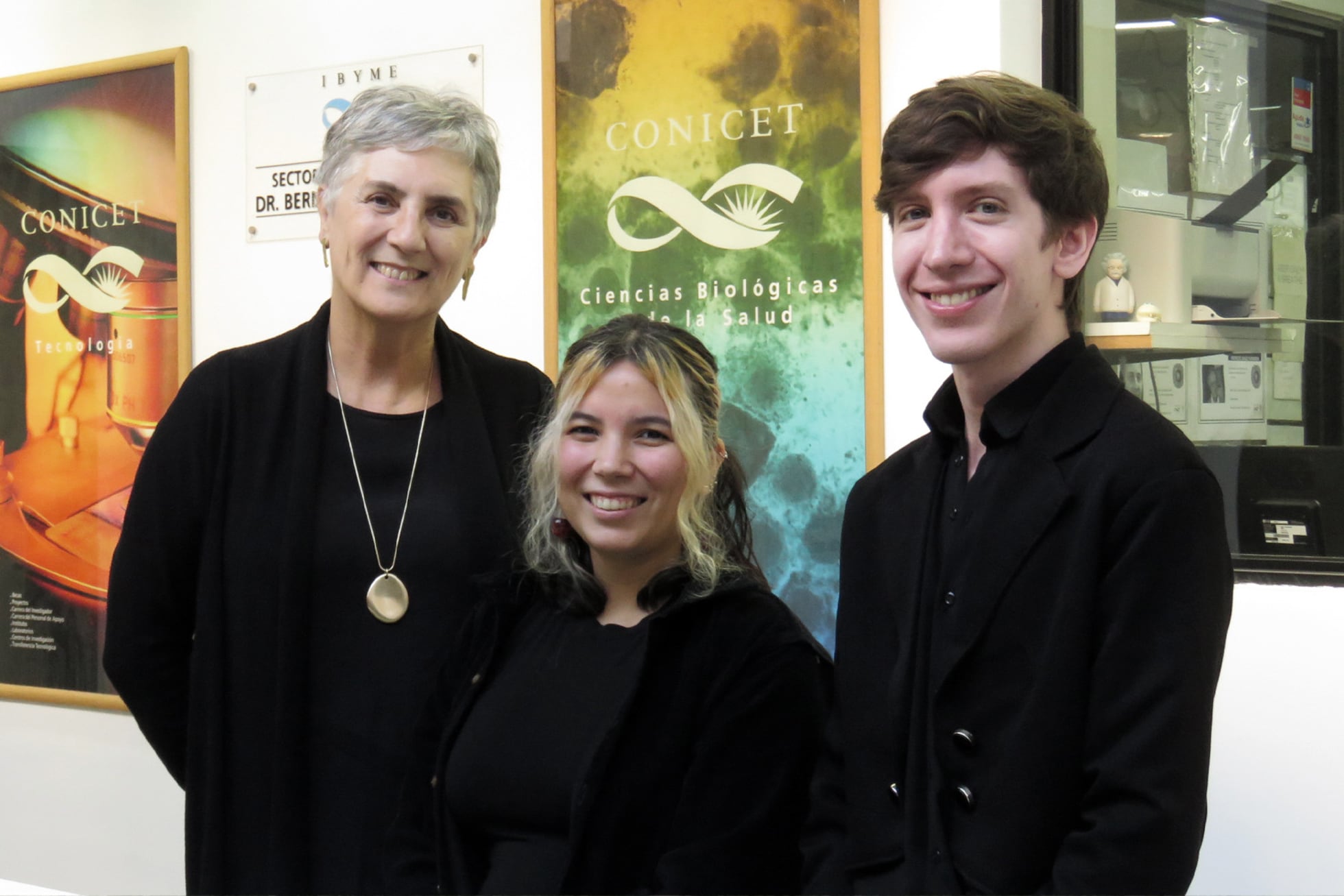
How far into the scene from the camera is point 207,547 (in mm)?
1832

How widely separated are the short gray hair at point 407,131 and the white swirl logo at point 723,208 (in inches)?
35.4

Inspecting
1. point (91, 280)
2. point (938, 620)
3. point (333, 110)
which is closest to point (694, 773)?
point (938, 620)

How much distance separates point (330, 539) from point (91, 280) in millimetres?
2111

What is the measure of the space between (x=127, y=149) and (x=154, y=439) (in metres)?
1.93

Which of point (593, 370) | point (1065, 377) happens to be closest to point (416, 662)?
point (593, 370)

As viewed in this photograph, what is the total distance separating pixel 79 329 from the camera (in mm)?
3553

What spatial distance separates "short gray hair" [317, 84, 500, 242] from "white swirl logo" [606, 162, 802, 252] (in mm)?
899

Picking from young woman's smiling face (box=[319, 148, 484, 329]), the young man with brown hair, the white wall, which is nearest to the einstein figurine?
the white wall

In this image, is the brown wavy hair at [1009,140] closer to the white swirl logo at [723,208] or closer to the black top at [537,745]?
the black top at [537,745]

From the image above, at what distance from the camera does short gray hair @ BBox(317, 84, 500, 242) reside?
1810 millimetres

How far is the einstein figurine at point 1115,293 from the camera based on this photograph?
249cm

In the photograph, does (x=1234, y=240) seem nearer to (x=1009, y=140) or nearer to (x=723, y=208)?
(x=723, y=208)

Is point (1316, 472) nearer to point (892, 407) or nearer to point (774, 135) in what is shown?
point (892, 407)

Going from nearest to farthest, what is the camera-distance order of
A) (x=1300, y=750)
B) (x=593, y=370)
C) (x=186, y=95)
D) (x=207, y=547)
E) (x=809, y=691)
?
(x=809, y=691) → (x=593, y=370) → (x=207, y=547) → (x=1300, y=750) → (x=186, y=95)
